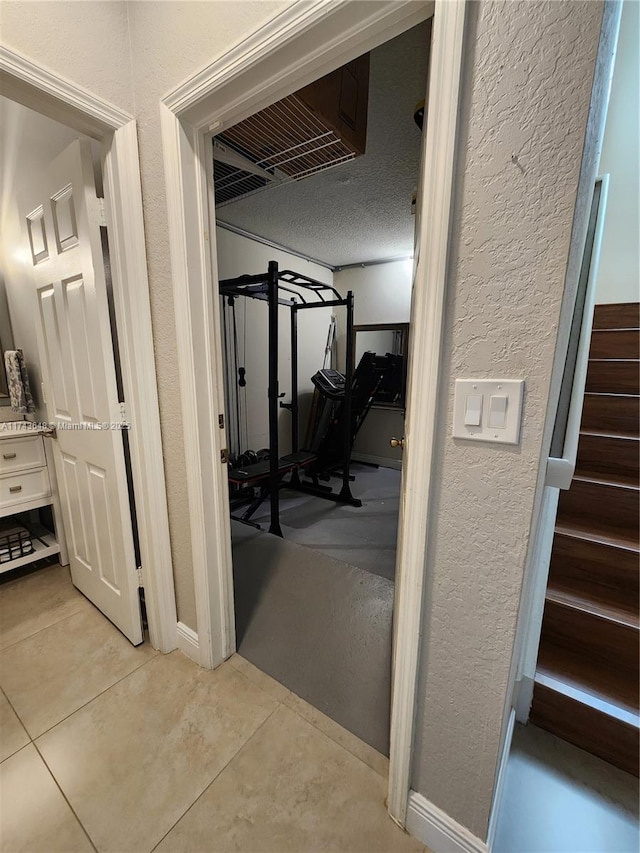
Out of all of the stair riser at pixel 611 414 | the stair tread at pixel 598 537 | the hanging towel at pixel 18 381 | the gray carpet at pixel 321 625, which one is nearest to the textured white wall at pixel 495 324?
the gray carpet at pixel 321 625

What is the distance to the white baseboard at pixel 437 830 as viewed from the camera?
0.89 metres

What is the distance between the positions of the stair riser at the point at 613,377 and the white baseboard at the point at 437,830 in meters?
2.09

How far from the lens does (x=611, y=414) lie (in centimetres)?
184

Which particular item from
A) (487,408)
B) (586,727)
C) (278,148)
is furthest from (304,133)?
(586,727)

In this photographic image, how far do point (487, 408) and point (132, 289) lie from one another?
128cm

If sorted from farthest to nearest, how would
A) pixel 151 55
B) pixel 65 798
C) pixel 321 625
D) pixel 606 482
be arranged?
pixel 321 625, pixel 606 482, pixel 151 55, pixel 65 798

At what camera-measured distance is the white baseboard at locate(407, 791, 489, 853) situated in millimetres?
894

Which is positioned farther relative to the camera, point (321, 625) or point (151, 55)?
point (321, 625)

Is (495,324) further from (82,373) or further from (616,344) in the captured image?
(616,344)

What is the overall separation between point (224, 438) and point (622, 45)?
147 inches

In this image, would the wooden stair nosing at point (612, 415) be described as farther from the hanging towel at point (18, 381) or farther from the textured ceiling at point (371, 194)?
the hanging towel at point (18, 381)

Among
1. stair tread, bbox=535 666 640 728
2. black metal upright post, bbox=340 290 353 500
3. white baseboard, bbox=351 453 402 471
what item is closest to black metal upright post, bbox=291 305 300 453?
black metal upright post, bbox=340 290 353 500

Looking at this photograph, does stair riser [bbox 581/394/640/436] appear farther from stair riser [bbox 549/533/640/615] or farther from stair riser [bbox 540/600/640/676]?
stair riser [bbox 540/600/640/676]

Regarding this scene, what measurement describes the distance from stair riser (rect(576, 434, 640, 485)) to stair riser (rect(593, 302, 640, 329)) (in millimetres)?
1021
